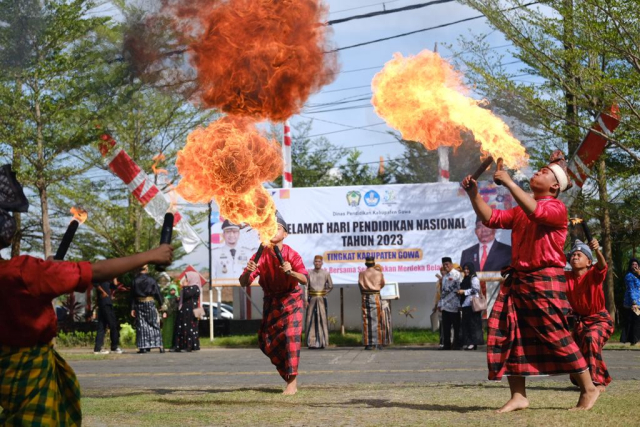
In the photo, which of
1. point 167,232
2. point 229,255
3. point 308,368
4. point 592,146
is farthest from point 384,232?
point 167,232

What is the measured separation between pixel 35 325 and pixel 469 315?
14.3 meters

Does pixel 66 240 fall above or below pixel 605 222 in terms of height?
below

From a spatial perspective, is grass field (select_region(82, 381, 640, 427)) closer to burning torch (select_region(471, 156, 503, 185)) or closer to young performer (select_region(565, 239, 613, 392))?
young performer (select_region(565, 239, 613, 392))

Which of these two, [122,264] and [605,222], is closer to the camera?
[122,264]

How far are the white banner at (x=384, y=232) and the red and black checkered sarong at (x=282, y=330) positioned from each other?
1054 cm

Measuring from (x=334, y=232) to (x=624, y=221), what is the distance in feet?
21.4

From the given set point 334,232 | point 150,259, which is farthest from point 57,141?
point 150,259

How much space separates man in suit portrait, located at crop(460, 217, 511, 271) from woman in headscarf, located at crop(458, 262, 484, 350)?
4.97ft

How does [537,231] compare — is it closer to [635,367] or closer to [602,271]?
[602,271]

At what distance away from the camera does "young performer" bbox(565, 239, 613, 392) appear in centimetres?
895

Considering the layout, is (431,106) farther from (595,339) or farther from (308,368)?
(308,368)

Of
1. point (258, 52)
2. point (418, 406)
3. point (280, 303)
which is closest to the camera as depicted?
point (418, 406)

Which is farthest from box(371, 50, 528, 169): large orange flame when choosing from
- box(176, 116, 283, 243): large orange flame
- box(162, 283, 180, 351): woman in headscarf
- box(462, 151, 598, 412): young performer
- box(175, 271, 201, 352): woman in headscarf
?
box(162, 283, 180, 351): woman in headscarf

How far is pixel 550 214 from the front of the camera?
738cm
